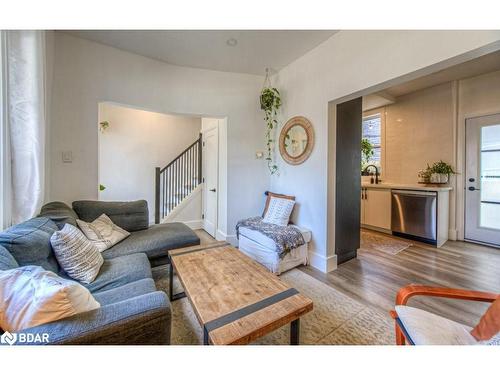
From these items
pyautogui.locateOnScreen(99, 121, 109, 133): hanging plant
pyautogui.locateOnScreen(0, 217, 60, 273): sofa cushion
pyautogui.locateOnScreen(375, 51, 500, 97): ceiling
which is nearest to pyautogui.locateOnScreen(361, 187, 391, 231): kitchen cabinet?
pyautogui.locateOnScreen(375, 51, 500, 97): ceiling

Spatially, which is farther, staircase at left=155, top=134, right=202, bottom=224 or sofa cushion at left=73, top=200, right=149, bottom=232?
staircase at left=155, top=134, right=202, bottom=224

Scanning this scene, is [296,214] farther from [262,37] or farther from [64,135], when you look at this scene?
[64,135]

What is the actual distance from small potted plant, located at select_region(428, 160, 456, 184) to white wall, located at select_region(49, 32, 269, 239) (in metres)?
2.97

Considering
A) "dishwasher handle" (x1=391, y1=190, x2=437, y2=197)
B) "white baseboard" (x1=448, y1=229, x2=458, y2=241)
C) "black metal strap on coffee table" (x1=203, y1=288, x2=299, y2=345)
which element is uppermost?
"dishwasher handle" (x1=391, y1=190, x2=437, y2=197)

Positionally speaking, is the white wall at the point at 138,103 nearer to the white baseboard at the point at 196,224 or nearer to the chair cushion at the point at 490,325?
the white baseboard at the point at 196,224

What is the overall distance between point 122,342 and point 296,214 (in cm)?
252

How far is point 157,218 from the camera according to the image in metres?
4.23

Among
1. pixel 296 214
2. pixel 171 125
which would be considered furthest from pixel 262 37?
pixel 171 125

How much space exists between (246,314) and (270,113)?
3.09m

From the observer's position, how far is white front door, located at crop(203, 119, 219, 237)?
12.7 ft

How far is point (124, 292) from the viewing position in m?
1.33

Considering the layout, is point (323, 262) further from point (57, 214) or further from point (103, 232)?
point (57, 214)

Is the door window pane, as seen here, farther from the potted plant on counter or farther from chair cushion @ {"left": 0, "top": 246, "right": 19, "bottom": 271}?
chair cushion @ {"left": 0, "top": 246, "right": 19, "bottom": 271}

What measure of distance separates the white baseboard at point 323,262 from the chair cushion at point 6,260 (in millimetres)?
2679
